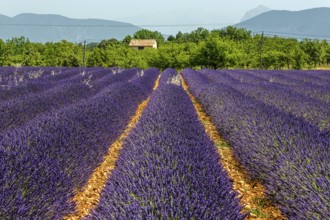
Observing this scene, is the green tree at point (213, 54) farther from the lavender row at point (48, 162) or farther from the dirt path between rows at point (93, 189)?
the lavender row at point (48, 162)

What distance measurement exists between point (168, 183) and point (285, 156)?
1.78m

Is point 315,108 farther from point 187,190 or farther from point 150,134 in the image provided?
point 187,190

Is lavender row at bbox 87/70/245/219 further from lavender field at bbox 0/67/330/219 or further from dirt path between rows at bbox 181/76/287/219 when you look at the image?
dirt path between rows at bbox 181/76/287/219

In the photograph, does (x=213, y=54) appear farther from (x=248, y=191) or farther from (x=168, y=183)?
(x=168, y=183)

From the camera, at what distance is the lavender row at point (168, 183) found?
217 cm

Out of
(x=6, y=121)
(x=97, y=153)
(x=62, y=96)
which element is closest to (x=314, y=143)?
(x=97, y=153)

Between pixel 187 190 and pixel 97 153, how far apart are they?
2.70 meters

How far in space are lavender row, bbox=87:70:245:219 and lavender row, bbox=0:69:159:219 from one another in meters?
0.53

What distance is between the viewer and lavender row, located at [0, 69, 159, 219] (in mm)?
2498

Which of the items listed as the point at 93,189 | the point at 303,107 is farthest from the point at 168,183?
the point at 303,107

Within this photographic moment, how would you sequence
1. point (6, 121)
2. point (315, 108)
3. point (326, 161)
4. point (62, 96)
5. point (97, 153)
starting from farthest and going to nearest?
point (62, 96), point (315, 108), point (6, 121), point (97, 153), point (326, 161)

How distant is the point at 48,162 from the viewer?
3146mm

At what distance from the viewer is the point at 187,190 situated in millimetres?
2475

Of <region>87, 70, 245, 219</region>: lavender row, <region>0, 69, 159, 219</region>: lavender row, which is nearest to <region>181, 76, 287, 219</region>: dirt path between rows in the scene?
<region>87, 70, 245, 219</region>: lavender row
